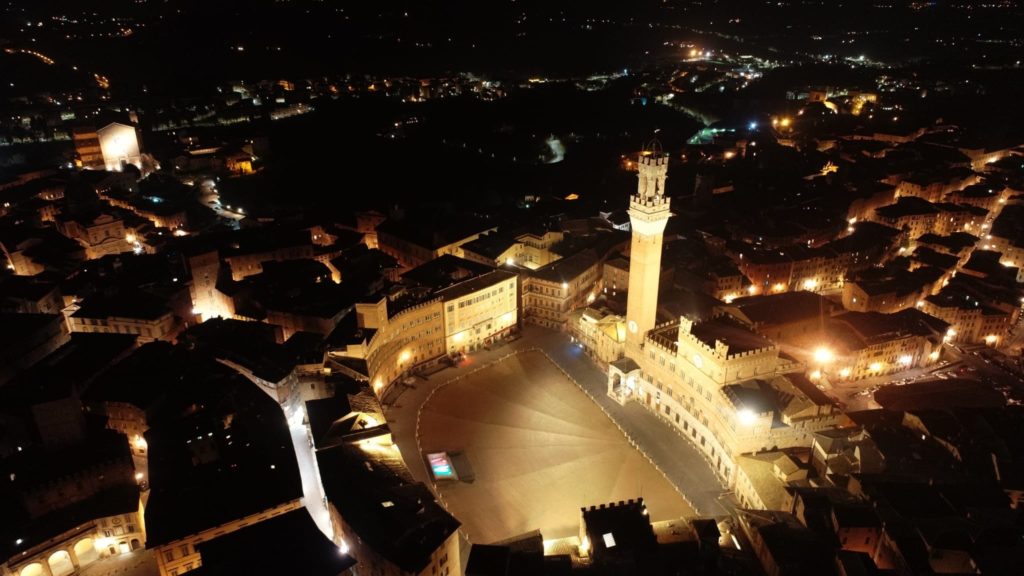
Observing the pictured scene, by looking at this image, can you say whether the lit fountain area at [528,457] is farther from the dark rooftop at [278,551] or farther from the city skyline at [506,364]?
the dark rooftop at [278,551]

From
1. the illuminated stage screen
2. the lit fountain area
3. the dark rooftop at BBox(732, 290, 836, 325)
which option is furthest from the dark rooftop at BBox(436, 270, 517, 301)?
the dark rooftop at BBox(732, 290, 836, 325)

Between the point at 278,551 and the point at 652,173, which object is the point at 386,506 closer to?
the point at 278,551

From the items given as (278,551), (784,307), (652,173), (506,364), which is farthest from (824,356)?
(278,551)

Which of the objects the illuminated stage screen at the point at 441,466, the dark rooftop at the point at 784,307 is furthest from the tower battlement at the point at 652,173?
the illuminated stage screen at the point at 441,466

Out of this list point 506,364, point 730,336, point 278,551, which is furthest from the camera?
point 506,364

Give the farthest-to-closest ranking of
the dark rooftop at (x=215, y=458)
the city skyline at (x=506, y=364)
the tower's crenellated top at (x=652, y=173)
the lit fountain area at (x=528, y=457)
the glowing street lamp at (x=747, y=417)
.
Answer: the tower's crenellated top at (x=652, y=173), the glowing street lamp at (x=747, y=417), the lit fountain area at (x=528, y=457), the dark rooftop at (x=215, y=458), the city skyline at (x=506, y=364)

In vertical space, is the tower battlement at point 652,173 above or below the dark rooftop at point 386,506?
above

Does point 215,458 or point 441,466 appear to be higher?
point 215,458
